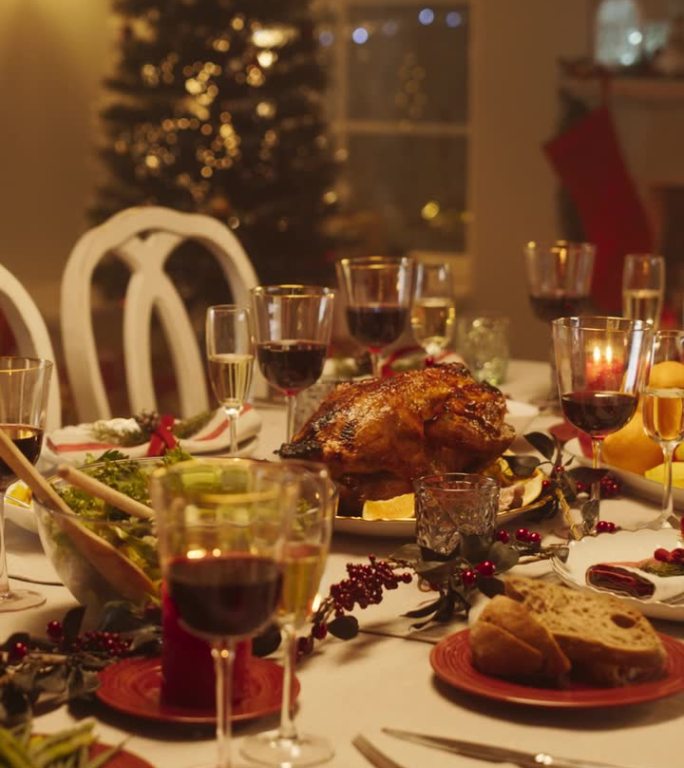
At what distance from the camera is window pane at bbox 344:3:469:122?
555 centimetres

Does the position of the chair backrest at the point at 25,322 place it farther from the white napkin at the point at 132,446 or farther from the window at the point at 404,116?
the window at the point at 404,116

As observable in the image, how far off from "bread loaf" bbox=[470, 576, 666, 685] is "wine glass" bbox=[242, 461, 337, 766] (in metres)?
0.17

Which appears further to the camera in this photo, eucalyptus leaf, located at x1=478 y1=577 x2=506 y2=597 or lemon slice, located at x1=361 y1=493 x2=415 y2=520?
lemon slice, located at x1=361 y1=493 x2=415 y2=520

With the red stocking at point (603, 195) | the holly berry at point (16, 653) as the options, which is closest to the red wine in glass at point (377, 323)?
the holly berry at point (16, 653)

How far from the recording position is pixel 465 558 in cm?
126

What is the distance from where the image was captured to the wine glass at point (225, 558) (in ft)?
2.72

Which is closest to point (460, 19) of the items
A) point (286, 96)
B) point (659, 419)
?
point (286, 96)

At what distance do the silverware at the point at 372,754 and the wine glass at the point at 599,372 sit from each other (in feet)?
1.91

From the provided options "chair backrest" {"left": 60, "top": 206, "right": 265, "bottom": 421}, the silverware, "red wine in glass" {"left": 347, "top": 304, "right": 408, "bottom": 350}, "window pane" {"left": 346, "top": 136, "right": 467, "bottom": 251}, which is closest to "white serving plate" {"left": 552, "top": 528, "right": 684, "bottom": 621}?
the silverware

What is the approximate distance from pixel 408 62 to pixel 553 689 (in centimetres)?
484

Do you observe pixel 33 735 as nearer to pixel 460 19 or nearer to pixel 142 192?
pixel 142 192

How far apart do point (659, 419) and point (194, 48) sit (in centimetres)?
350

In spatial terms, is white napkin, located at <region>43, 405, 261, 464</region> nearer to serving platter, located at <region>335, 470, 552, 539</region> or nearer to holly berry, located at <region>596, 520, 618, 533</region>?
serving platter, located at <region>335, 470, 552, 539</region>

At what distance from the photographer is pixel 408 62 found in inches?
221
